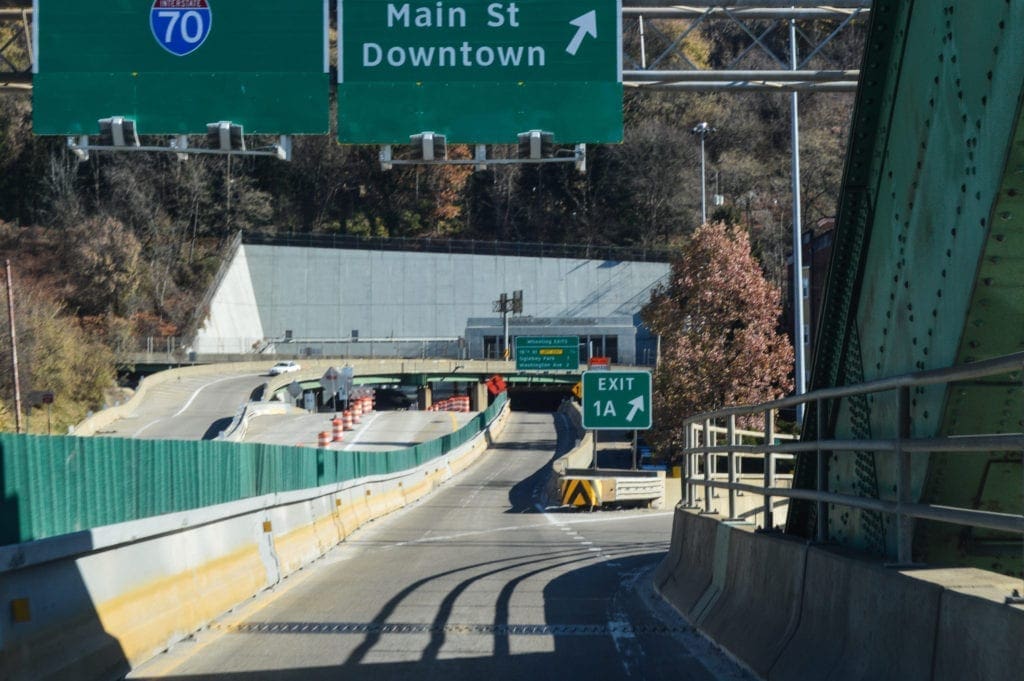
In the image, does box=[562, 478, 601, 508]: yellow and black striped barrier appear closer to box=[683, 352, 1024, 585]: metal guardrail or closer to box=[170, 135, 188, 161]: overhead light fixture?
box=[170, 135, 188, 161]: overhead light fixture

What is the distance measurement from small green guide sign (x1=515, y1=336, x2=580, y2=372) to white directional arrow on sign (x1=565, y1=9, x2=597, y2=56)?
223ft

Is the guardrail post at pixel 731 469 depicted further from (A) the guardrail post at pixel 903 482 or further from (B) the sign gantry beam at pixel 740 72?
(B) the sign gantry beam at pixel 740 72

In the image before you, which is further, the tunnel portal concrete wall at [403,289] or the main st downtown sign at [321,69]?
the tunnel portal concrete wall at [403,289]

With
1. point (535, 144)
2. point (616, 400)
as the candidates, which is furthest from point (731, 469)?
point (616, 400)

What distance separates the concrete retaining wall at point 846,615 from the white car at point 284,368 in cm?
8164

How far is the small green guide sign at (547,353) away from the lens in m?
83.9

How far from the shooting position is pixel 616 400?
33.2 metres

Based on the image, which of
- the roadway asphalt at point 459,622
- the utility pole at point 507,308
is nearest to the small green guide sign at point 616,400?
the roadway asphalt at point 459,622

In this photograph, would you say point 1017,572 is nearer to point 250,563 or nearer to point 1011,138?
point 1011,138

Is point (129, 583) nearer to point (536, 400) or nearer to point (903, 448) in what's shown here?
point (903, 448)

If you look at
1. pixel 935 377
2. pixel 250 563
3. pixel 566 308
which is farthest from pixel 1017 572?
pixel 566 308

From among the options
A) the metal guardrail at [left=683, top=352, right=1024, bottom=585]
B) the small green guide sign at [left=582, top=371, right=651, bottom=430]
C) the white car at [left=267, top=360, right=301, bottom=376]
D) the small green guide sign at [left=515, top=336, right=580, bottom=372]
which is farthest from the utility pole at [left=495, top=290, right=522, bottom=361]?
the metal guardrail at [left=683, top=352, right=1024, bottom=585]

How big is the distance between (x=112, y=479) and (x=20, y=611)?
2.13 meters

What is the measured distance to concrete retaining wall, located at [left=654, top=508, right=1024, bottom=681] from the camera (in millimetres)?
5246
